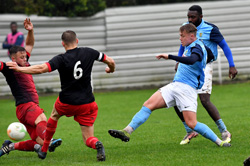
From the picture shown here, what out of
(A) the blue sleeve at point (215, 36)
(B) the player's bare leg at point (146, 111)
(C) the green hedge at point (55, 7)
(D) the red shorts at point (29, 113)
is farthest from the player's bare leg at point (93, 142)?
(C) the green hedge at point (55, 7)

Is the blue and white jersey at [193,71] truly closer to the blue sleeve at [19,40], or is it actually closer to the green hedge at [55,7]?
the blue sleeve at [19,40]

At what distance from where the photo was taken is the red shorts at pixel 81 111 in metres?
6.75

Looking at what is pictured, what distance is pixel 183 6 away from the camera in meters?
18.5

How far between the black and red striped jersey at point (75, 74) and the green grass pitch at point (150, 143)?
0.94 metres

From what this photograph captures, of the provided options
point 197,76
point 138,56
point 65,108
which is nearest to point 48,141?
point 65,108

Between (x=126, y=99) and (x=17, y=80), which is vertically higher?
(x=17, y=80)

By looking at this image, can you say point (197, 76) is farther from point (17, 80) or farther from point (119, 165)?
point (17, 80)

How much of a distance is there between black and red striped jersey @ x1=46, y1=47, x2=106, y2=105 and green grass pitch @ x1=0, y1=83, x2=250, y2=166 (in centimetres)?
94

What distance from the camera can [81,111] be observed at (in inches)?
268

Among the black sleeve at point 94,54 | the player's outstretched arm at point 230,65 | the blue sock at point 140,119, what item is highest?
the black sleeve at point 94,54

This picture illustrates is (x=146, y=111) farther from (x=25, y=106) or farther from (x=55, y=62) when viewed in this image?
(x=25, y=106)

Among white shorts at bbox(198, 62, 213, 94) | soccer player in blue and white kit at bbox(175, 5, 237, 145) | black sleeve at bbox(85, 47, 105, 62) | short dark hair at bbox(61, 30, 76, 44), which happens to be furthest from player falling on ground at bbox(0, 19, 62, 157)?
white shorts at bbox(198, 62, 213, 94)

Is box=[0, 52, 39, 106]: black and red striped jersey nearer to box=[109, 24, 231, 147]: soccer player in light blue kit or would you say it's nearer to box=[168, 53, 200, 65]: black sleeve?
box=[109, 24, 231, 147]: soccer player in light blue kit

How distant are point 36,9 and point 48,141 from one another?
12.5 metres
